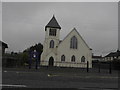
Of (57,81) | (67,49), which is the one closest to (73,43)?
(67,49)

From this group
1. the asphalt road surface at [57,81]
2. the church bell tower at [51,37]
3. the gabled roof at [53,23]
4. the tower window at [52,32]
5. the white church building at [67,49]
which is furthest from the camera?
the gabled roof at [53,23]

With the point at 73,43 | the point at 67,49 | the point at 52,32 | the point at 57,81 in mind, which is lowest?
the point at 57,81

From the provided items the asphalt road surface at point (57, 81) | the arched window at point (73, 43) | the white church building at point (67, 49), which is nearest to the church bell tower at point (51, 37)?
the white church building at point (67, 49)

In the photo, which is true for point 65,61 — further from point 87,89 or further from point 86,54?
point 87,89

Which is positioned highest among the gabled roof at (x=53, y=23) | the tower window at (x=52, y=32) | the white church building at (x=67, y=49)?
the gabled roof at (x=53, y=23)

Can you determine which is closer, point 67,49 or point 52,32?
point 67,49

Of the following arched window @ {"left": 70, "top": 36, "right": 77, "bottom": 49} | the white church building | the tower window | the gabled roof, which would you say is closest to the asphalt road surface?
Result: the white church building

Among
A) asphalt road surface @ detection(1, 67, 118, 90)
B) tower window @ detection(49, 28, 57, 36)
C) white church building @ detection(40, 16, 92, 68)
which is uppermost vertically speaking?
tower window @ detection(49, 28, 57, 36)

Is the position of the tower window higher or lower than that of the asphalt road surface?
higher

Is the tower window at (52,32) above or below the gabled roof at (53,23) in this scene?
below

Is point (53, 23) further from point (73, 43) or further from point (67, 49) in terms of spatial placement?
point (67, 49)

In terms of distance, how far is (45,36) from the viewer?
62469 millimetres

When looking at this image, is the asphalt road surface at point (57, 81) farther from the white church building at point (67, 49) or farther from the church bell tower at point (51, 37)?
the church bell tower at point (51, 37)

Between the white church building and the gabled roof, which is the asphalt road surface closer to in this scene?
the white church building
